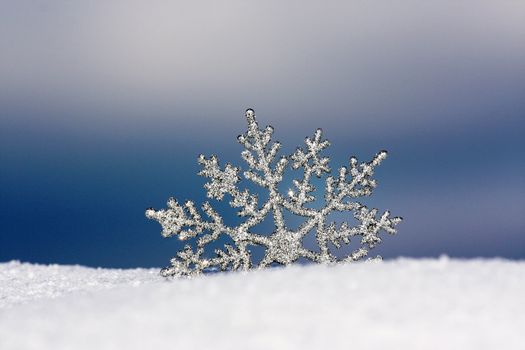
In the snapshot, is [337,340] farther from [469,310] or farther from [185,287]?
[185,287]

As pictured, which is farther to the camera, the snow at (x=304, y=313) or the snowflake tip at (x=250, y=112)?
the snowflake tip at (x=250, y=112)

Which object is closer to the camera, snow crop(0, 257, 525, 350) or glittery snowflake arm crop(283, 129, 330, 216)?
snow crop(0, 257, 525, 350)

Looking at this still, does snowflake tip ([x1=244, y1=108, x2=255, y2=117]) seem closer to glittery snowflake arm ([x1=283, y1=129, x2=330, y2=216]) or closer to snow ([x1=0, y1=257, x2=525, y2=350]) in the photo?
glittery snowflake arm ([x1=283, y1=129, x2=330, y2=216])

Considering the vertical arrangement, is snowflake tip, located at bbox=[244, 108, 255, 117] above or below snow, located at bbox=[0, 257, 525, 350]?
above

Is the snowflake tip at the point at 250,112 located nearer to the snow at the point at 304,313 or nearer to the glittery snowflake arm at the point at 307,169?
the glittery snowflake arm at the point at 307,169

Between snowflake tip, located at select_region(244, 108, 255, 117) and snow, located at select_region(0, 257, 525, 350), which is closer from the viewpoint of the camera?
snow, located at select_region(0, 257, 525, 350)

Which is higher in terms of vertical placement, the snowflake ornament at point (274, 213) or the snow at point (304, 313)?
the snowflake ornament at point (274, 213)

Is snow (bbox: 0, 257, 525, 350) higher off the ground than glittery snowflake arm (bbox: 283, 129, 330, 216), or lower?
lower

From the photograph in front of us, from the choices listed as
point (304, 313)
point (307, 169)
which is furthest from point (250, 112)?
point (304, 313)

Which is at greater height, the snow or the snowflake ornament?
the snowflake ornament
